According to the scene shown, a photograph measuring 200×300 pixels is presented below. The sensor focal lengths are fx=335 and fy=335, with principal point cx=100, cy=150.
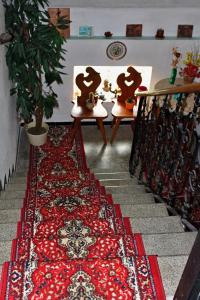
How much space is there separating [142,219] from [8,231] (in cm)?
108

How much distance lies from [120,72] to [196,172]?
4187 millimetres

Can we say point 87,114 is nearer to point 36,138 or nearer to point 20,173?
point 36,138

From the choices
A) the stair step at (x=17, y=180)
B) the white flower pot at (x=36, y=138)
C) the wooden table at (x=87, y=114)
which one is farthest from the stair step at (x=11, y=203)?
the wooden table at (x=87, y=114)

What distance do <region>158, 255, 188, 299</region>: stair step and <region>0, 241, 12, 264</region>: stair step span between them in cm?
104

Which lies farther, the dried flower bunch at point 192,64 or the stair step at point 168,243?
the dried flower bunch at point 192,64

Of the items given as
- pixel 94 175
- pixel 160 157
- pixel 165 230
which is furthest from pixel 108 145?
pixel 165 230

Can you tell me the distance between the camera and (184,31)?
5730 mm

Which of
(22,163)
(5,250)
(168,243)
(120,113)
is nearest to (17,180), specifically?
(22,163)

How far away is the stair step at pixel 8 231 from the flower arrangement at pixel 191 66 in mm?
4221

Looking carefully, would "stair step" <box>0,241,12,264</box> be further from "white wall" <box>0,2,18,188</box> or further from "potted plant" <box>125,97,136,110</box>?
"potted plant" <box>125,97,136,110</box>

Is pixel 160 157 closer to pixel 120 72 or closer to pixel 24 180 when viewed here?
pixel 24 180

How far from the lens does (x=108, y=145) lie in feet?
20.0

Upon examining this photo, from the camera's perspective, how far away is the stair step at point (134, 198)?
11.4 ft

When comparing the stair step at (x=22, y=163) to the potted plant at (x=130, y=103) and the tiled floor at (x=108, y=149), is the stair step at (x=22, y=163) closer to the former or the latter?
the tiled floor at (x=108, y=149)
